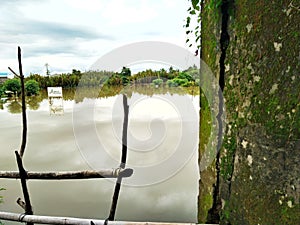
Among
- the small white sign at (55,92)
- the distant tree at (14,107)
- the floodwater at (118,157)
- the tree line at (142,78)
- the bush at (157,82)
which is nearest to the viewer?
the tree line at (142,78)

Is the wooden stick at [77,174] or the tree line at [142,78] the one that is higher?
the tree line at [142,78]

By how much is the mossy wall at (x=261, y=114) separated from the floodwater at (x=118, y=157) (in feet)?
1.92

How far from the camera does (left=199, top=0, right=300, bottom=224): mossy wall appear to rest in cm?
66

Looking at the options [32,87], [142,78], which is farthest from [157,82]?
[32,87]

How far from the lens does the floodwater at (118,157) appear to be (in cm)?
190

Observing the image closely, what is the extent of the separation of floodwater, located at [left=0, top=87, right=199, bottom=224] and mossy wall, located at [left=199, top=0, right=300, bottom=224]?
0.58m

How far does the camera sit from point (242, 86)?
2.73 feet

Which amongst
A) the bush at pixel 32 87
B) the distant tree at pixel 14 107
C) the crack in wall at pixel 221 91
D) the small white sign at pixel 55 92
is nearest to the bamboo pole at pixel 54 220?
the crack in wall at pixel 221 91

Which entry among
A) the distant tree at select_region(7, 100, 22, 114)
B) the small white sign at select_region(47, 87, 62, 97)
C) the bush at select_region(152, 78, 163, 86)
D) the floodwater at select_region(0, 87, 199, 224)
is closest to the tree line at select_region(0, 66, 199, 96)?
the bush at select_region(152, 78, 163, 86)

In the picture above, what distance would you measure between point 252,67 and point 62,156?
3.45m

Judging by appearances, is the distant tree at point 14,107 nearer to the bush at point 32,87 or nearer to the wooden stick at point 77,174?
the bush at point 32,87

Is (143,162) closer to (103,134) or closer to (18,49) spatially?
(103,134)

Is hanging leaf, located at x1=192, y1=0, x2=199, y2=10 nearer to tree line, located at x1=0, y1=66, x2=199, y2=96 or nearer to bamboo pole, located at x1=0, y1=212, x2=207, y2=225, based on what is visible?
tree line, located at x1=0, y1=66, x2=199, y2=96

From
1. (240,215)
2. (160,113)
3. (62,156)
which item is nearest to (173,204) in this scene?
(160,113)
